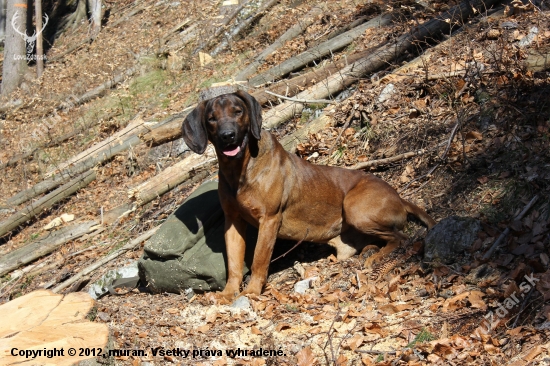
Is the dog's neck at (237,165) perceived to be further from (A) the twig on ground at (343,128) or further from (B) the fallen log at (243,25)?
(B) the fallen log at (243,25)

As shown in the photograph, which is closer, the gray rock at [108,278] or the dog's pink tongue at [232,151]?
the dog's pink tongue at [232,151]

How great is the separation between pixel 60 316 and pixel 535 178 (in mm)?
5259

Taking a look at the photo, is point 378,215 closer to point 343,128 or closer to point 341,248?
point 341,248

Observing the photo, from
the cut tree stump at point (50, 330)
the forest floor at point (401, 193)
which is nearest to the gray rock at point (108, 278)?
the forest floor at point (401, 193)

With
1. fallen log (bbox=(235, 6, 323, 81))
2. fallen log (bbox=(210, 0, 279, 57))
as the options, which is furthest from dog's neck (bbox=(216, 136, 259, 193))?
fallen log (bbox=(210, 0, 279, 57))

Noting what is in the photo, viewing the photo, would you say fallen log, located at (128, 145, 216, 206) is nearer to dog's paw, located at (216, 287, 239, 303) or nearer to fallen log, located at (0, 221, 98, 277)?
fallen log, located at (0, 221, 98, 277)

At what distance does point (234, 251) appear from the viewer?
23.6 feet

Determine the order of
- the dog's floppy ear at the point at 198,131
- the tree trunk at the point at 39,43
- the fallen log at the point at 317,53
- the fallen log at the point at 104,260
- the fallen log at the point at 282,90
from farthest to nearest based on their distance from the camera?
1. the tree trunk at the point at 39,43
2. the fallen log at the point at 317,53
3. the fallen log at the point at 282,90
4. the fallen log at the point at 104,260
5. the dog's floppy ear at the point at 198,131

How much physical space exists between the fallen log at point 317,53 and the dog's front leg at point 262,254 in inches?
234

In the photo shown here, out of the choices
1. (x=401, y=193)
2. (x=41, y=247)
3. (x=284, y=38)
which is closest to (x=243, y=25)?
(x=284, y=38)

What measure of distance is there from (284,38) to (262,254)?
907 cm

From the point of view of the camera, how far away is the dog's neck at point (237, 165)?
6.91 m

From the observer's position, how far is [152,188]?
10109 millimetres

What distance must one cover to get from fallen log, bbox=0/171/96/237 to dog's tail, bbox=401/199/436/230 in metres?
7.62
